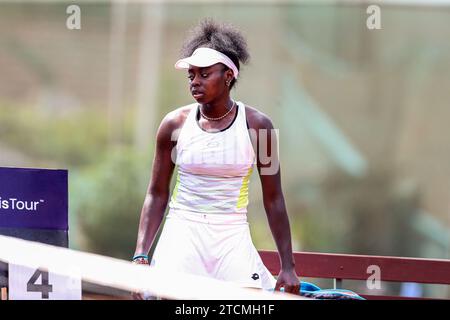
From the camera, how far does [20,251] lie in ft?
12.2

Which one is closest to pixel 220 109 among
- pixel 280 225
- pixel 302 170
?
pixel 280 225

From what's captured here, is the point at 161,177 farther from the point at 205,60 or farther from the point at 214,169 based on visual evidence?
the point at 205,60

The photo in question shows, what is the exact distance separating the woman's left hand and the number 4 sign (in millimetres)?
994

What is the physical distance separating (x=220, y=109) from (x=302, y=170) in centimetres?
916

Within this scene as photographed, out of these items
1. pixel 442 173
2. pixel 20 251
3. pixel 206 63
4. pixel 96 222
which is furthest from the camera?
pixel 442 173

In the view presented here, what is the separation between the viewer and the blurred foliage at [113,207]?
10883mm

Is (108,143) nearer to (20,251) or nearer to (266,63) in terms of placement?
(266,63)

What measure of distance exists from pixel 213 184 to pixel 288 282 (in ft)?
1.92

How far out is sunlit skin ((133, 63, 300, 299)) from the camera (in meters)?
4.32

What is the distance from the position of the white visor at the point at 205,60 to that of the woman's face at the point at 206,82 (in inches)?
0.9

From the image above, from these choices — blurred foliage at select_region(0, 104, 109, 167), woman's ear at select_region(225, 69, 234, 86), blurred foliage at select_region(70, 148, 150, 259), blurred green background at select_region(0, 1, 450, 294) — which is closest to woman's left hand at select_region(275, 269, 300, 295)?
woman's ear at select_region(225, 69, 234, 86)

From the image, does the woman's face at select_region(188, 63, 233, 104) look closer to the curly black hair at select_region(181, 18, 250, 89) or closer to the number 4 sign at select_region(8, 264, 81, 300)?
the curly black hair at select_region(181, 18, 250, 89)

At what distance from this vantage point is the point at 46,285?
382 centimetres

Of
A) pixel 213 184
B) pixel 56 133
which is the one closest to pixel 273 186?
pixel 213 184
